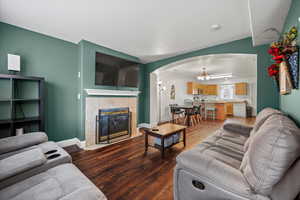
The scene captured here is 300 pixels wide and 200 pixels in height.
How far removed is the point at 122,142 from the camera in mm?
3152

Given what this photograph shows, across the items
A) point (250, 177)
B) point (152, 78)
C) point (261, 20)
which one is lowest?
point (250, 177)

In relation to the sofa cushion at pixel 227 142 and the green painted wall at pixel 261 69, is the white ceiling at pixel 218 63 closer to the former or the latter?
the green painted wall at pixel 261 69

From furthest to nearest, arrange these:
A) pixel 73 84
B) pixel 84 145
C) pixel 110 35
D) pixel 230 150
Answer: pixel 73 84, pixel 84 145, pixel 110 35, pixel 230 150

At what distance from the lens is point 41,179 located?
1.01 meters

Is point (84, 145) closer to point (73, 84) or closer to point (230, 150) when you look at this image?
point (73, 84)

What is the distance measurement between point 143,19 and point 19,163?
2.43 m

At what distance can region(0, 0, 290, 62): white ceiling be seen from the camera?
5.49 feet

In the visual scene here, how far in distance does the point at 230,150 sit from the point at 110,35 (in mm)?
3028

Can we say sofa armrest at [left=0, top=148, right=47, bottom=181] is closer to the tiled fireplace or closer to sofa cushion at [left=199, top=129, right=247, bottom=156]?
the tiled fireplace

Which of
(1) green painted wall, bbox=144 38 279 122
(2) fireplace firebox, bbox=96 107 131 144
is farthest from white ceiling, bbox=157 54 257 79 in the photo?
(2) fireplace firebox, bbox=96 107 131 144

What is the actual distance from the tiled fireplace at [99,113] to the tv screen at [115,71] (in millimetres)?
438

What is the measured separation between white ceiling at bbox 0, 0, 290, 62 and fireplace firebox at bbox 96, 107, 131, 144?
1.82 meters

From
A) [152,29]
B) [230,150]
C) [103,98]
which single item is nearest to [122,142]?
[103,98]

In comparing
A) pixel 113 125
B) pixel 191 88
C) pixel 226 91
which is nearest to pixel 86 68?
pixel 113 125
